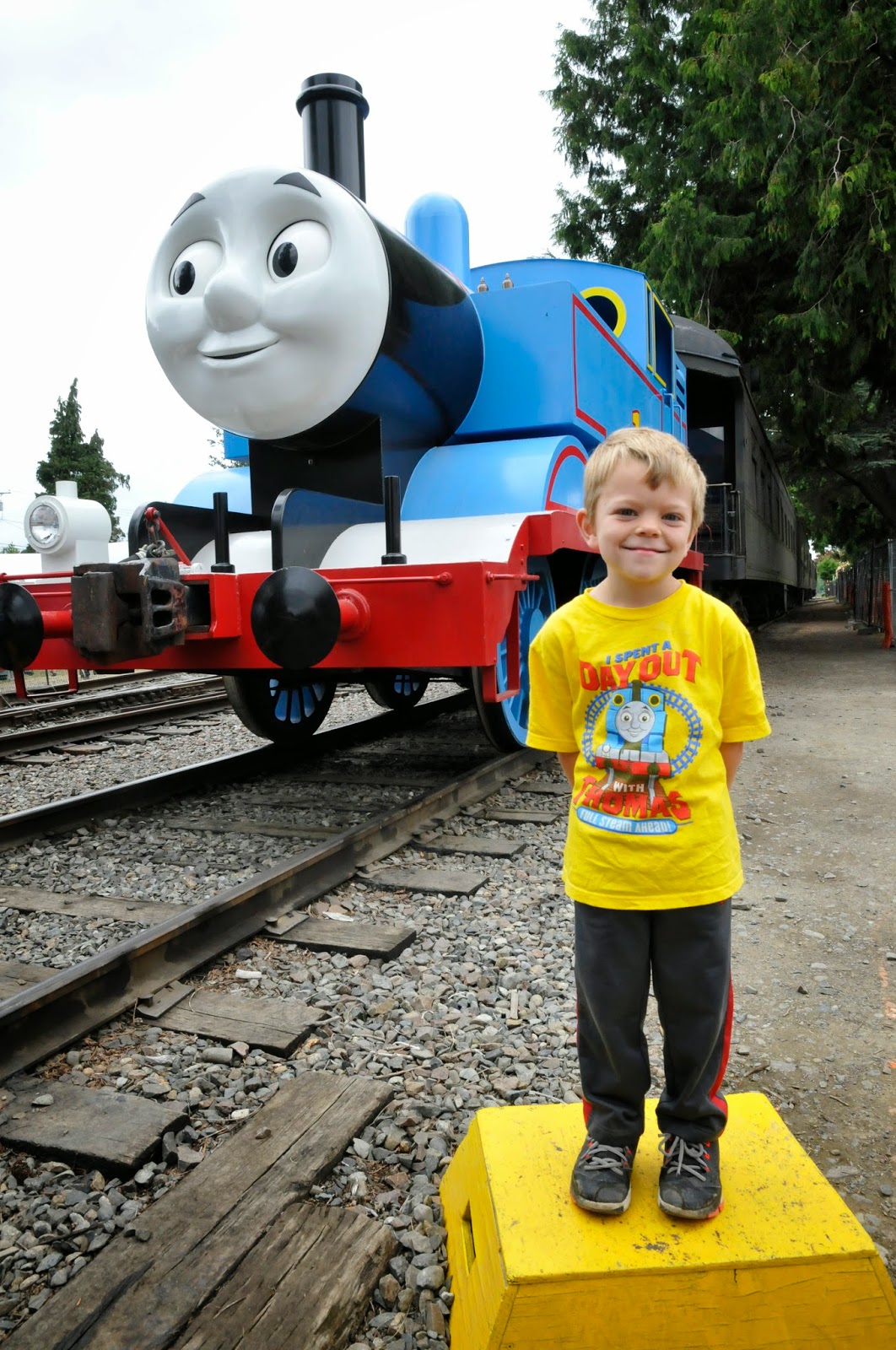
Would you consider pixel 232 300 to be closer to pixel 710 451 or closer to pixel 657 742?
pixel 657 742

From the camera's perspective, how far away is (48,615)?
3533 millimetres

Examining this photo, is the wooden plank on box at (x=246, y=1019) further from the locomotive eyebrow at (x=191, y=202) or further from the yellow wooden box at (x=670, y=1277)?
the locomotive eyebrow at (x=191, y=202)

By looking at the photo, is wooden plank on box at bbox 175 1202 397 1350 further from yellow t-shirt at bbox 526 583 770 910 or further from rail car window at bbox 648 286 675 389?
rail car window at bbox 648 286 675 389

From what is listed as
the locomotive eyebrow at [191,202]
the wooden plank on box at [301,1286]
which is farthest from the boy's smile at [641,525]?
the locomotive eyebrow at [191,202]

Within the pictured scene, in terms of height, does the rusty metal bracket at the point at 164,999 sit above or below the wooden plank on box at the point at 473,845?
below

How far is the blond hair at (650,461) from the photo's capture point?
1.39m

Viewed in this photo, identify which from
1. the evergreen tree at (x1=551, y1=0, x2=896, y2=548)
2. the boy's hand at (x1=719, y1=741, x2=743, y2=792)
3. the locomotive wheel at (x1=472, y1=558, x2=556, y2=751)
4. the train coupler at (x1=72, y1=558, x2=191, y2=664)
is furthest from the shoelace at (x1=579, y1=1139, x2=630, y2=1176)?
the evergreen tree at (x1=551, y1=0, x2=896, y2=548)

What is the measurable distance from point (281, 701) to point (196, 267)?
2.38 metres

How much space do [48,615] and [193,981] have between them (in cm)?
159

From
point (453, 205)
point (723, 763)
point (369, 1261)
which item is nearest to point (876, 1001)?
point (723, 763)

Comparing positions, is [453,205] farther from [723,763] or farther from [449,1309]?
[449,1309]

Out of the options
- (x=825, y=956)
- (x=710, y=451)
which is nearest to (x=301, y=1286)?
(x=825, y=956)

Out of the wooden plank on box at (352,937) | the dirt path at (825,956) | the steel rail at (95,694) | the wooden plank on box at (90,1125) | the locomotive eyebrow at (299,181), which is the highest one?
the locomotive eyebrow at (299,181)

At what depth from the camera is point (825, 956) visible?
111 inches
